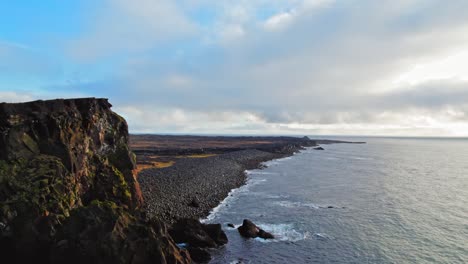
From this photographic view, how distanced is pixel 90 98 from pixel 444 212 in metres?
50.8

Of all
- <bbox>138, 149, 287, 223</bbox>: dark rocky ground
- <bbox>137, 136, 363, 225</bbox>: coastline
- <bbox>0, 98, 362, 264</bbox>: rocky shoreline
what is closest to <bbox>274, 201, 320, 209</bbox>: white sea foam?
<bbox>137, 136, 363, 225</bbox>: coastline

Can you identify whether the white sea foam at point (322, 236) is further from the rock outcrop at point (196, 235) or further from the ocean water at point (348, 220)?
the rock outcrop at point (196, 235)

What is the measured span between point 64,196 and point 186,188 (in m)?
32.1

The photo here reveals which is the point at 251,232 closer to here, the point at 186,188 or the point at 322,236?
the point at 322,236

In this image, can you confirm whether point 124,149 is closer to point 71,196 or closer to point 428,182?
point 71,196

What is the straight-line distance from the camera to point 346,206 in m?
51.6

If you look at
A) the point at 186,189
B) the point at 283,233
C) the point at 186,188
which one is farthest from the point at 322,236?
the point at 186,188

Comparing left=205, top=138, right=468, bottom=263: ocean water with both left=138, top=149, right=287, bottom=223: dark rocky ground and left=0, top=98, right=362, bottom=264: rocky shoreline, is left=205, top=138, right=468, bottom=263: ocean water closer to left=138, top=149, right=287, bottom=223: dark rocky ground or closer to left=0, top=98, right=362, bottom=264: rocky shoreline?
left=138, top=149, right=287, bottom=223: dark rocky ground

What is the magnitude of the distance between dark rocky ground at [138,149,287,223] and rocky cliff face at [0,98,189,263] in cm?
980

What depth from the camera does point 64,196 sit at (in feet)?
84.7

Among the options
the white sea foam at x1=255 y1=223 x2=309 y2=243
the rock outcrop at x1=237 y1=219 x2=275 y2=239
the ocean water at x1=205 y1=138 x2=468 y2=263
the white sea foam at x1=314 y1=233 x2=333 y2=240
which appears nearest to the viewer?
the ocean water at x1=205 y1=138 x2=468 y2=263

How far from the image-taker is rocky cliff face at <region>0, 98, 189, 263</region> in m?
22.0

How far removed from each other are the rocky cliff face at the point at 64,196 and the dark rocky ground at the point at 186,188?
980 centimetres

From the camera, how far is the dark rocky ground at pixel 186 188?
43.6 m
